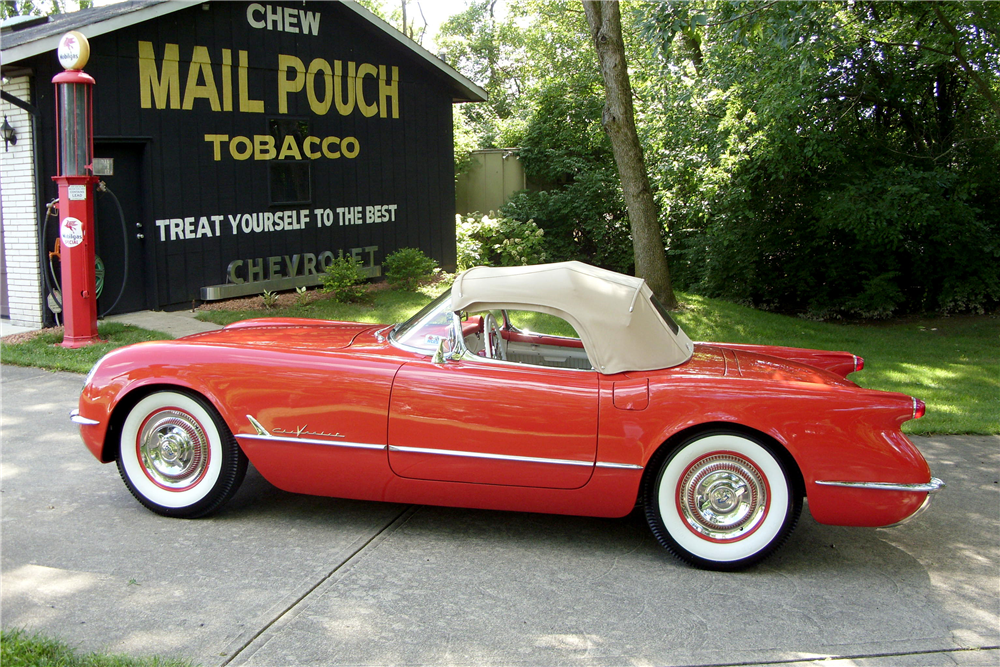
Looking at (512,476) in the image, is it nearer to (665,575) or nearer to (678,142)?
(665,575)

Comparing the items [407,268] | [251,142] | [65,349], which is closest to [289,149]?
[251,142]

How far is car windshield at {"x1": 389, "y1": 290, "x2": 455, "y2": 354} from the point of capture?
4719 millimetres

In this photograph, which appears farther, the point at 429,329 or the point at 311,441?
the point at 429,329

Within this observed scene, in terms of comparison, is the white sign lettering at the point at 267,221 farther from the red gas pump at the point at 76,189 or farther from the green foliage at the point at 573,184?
the green foliage at the point at 573,184

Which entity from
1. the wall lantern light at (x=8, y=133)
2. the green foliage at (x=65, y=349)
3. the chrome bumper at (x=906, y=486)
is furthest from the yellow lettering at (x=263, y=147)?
the chrome bumper at (x=906, y=486)

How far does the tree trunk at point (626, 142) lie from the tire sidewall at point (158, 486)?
322 inches

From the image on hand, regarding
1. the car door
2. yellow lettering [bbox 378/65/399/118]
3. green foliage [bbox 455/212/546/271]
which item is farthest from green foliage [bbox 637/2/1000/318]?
the car door

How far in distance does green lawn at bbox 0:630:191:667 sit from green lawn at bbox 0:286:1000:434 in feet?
17.3

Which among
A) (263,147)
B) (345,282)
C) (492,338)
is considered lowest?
(492,338)

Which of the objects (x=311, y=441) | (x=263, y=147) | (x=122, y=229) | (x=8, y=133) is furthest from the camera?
(x=263, y=147)

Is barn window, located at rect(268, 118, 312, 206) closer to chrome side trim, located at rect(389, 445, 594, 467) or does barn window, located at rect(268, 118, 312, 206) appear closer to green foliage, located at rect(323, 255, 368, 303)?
green foliage, located at rect(323, 255, 368, 303)

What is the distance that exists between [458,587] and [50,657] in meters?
1.66

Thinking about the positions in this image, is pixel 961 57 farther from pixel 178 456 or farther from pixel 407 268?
pixel 178 456

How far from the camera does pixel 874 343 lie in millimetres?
11516
